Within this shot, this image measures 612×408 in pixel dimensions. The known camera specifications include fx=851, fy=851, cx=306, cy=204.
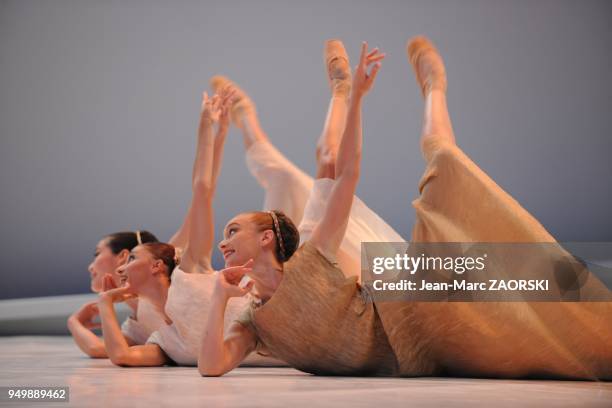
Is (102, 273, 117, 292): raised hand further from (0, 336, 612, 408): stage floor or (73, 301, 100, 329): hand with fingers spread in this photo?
(0, 336, 612, 408): stage floor

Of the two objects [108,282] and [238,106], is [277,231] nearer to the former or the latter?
[108,282]

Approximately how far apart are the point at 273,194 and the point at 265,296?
45.7 inches

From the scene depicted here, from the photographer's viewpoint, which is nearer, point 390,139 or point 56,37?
point 390,139

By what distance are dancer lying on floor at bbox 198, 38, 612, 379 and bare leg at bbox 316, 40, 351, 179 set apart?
482mm

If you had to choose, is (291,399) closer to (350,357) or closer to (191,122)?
(350,357)

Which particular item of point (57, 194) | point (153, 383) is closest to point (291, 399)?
point (153, 383)

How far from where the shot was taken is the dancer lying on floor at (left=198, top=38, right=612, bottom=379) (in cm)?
194

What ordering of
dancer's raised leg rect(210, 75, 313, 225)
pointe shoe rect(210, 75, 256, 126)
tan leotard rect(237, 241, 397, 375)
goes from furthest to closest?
pointe shoe rect(210, 75, 256, 126)
dancer's raised leg rect(210, 75, 313, 225)
tan leotard rect(237, 241, 397, 375)

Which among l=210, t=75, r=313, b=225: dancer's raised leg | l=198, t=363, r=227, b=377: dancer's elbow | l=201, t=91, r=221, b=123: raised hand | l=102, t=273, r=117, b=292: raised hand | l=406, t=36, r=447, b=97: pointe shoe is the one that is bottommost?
l=198, t=363, r=227, b=377: dancer's elbow

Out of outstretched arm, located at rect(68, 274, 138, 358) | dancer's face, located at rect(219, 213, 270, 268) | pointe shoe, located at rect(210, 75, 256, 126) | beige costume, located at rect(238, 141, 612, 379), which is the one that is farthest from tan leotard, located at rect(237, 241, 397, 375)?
pointe shoe, located at rect(210, 75, 256, 126)

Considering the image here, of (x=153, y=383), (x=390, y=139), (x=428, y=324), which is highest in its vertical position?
(x=390, y=139)

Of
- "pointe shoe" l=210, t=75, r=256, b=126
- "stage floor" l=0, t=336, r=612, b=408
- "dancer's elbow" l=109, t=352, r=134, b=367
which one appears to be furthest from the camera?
"pointe shoe" l=210, t=75, r=256, b=126

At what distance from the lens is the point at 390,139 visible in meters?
4.51

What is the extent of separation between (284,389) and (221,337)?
13.9 inches
